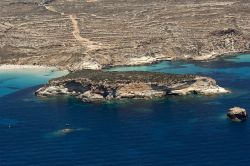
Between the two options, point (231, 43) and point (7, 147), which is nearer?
point (7, 147)

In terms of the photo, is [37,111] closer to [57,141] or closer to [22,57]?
[57,141]

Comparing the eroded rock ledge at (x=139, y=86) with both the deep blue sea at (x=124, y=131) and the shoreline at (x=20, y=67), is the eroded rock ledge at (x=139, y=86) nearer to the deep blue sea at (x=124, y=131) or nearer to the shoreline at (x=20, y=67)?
the deep blue sea at (x=124, y=131)

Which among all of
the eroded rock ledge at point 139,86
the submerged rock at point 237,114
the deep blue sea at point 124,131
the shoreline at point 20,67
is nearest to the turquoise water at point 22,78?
the shoreline at point 20,67

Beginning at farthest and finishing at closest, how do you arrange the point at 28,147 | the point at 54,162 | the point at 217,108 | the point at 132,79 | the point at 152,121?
the point at 132,79
the point at 217,108
the point at 152,121
the point at 28,147
the point at 54,162

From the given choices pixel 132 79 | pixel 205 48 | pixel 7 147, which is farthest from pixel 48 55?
pixel 7 147

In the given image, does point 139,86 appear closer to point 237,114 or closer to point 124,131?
point 237,114

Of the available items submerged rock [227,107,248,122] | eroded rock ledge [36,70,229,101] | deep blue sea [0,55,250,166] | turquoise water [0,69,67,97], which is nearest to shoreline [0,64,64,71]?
turquoise water [0,69,67,97]
